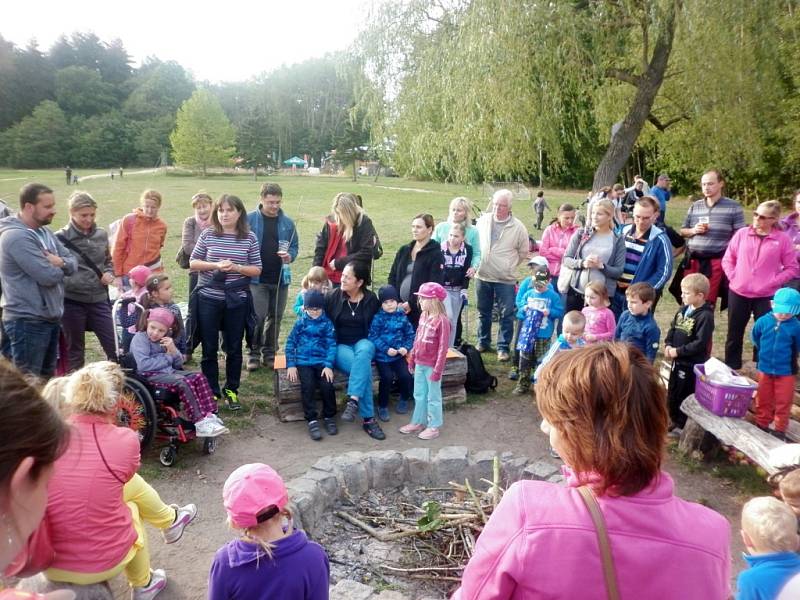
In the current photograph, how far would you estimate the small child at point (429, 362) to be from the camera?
16.1 feet

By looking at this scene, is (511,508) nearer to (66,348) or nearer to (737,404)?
(737,404)

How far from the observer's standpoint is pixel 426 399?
199 inches

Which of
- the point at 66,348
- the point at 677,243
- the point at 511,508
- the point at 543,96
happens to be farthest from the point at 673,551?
the point at 543,96

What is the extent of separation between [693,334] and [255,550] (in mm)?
3925

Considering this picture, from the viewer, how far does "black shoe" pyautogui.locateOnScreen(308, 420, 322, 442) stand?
188 inches

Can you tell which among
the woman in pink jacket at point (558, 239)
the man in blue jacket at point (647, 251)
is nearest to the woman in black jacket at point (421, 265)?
the woman in pink jacket at point (558, 239)

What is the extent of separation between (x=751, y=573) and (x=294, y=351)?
3.60 meters

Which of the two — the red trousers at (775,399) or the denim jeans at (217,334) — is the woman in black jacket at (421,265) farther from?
the red trousers at (775,399)

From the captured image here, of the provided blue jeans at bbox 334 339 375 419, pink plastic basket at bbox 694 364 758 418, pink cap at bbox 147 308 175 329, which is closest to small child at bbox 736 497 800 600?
pink plastic basket at bbox 694 364 758 418

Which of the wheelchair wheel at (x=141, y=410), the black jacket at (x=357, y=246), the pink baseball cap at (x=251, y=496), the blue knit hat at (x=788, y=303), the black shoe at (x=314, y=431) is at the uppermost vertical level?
the black jacket at (x=357, y=246)

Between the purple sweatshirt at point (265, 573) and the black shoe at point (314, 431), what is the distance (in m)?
2.67

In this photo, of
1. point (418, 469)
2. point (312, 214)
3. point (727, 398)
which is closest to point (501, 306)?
point (727, 398)

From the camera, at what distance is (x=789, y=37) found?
469 inches

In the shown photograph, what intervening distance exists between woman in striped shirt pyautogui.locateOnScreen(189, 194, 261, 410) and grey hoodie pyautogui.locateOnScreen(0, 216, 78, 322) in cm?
113
